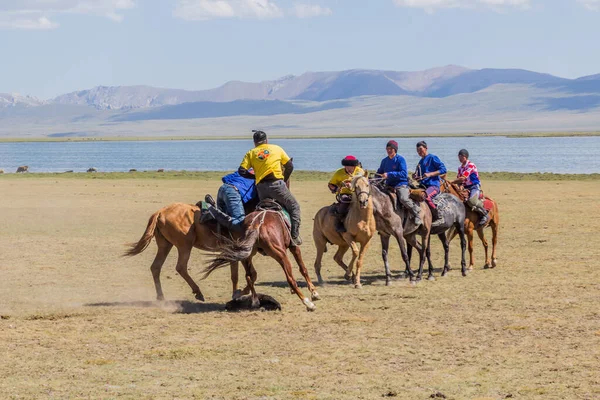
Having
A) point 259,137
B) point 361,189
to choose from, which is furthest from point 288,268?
point 361,189

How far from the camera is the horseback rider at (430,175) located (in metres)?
17.0

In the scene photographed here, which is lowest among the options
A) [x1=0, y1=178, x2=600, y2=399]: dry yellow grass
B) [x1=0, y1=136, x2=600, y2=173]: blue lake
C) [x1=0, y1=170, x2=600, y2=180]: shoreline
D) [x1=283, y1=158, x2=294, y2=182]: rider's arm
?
[x1=0, y1=136, x2=600, y2=173]: blue lake

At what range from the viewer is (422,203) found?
16.7m

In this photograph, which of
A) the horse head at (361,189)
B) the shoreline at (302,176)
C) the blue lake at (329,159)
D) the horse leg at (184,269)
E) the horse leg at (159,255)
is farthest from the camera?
the blue lake at (329,159)

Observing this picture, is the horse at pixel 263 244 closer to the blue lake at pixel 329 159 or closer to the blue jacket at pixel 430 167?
the blue jacket at pixel 430 167

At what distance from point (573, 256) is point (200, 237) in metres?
7.84

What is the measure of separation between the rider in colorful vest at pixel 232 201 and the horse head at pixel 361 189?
5.71 ft

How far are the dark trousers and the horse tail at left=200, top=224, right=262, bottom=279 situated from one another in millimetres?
649

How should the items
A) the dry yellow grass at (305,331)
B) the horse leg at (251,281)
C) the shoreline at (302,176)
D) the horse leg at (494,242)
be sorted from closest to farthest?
the dry yellow grass at (305,331) < the horse leg at (251,281) < the horse leg at (494,242) < the shoreline at (302,176)

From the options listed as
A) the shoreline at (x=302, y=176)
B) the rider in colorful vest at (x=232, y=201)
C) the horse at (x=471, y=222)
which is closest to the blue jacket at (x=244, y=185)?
the rider in colorful vest at (x=232, y=201)

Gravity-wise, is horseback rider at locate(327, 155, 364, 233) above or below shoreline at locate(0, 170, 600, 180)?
above

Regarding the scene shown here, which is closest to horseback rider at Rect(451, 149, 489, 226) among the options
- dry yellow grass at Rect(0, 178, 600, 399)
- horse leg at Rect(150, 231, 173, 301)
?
dry yellow grass at Rect(0, 178, 600, 399)

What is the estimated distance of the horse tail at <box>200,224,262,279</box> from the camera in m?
13.2

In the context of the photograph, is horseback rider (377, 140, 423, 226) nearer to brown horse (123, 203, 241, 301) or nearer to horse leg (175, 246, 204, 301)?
brown horse (123, 203, 241, 301)
